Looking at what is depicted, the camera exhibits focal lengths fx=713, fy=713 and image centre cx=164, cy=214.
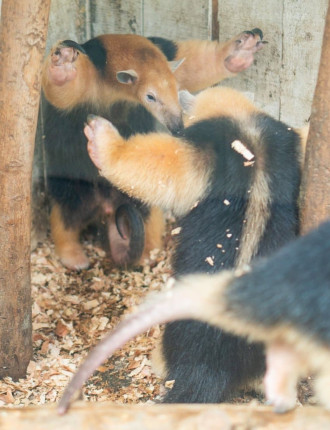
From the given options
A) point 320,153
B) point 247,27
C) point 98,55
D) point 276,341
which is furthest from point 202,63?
point 276,341

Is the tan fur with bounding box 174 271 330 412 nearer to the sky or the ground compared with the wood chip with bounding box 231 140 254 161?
nearer to the ground

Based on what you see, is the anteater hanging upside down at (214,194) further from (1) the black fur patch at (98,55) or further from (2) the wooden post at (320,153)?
(1) the black fur patch at (98,55)

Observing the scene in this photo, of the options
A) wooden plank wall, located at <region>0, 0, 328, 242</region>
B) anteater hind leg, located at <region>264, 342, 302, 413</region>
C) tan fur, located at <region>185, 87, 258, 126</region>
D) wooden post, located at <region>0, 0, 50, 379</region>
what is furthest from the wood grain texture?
wooden plank wall, located at <region>0, 0, 328, 242</region>

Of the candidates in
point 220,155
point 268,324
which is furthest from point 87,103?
point 268,324

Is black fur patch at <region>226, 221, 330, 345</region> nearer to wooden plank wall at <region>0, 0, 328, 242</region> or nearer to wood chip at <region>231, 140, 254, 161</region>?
wood chip at <region>231, 140, 254, 161</region>

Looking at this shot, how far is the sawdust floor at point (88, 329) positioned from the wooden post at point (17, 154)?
9.2 inches

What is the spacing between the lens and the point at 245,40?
4.81 m

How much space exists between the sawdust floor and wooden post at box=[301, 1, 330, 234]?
2.79ft

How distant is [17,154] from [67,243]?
1.87 m

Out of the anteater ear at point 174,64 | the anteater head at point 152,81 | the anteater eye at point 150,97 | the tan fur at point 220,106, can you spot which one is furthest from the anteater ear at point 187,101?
the anteater ear at point 174,64

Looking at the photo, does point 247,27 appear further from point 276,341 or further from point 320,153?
point 276,341

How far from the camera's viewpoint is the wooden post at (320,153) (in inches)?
120

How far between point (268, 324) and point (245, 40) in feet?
9.68

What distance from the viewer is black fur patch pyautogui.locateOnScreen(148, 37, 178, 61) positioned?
495cm
